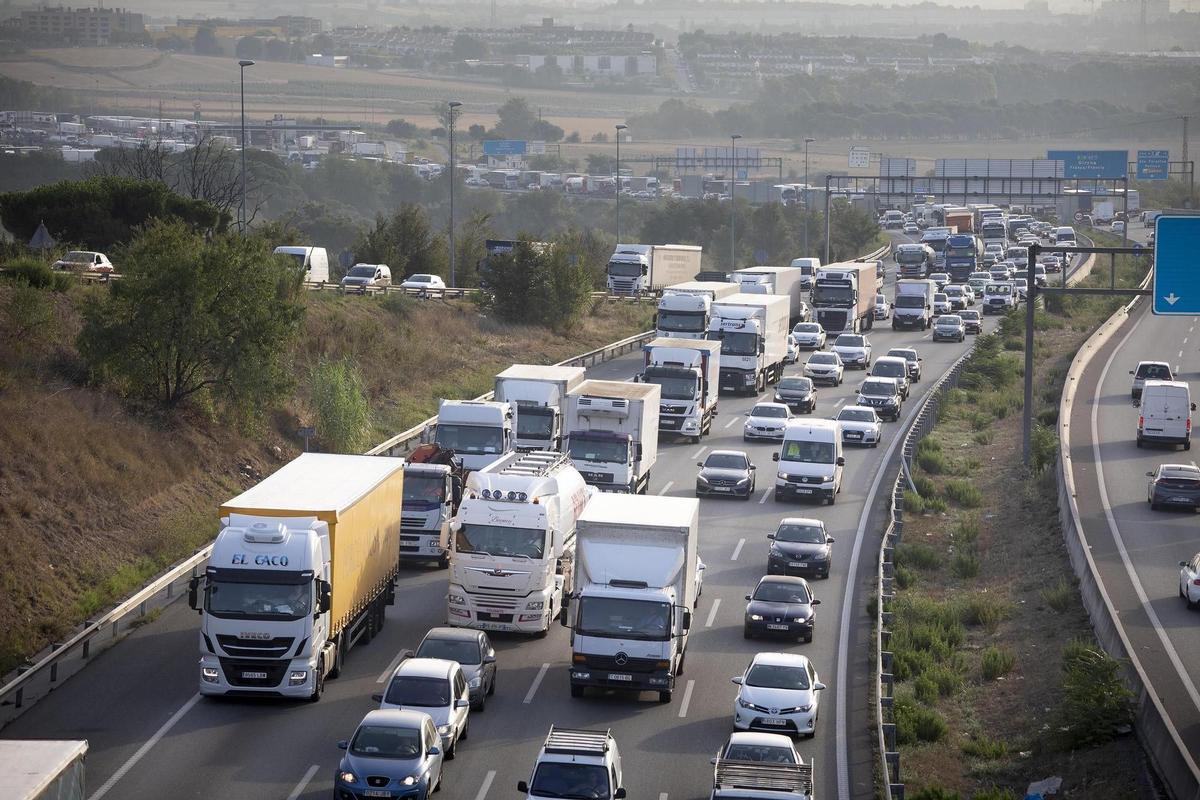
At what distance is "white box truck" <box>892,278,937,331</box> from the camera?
77.1m

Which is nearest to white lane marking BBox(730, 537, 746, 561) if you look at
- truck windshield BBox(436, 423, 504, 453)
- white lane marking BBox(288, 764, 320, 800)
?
truck windshield BBox(436, 423, 504, 453)

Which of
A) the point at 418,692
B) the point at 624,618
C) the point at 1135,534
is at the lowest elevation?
the point at 1135,534

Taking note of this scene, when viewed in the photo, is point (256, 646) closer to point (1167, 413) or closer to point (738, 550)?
point (738, 550)

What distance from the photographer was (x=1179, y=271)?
34500mm

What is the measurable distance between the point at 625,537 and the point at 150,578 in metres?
11.9

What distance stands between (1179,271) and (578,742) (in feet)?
71.6

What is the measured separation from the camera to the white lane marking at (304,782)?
1973 cm

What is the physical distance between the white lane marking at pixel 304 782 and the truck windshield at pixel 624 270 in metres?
61.3

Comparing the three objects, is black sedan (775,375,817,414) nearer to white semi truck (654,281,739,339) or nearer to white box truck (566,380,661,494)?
white semi truck (654,281,739,339)

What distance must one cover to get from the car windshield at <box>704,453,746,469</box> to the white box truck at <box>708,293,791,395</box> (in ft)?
44.8

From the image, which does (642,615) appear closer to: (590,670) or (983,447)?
(590,670)

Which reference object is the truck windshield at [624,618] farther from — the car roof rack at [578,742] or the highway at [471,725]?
the car roof rack at [578,742]

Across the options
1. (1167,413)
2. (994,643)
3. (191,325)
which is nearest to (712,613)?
(994,643)

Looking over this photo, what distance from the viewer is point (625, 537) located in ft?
81.3
